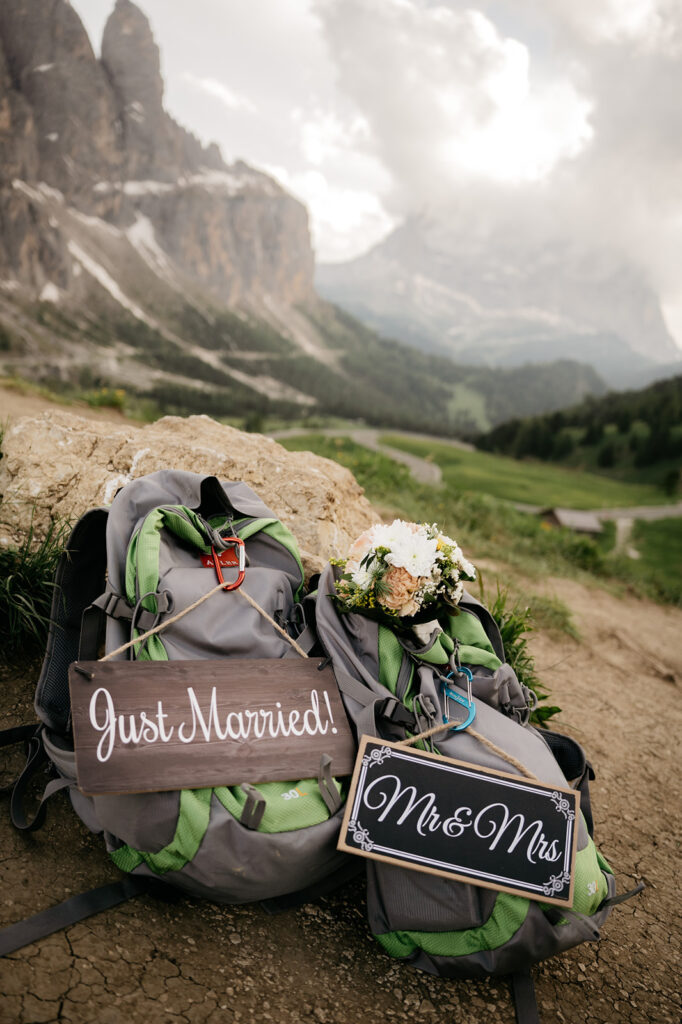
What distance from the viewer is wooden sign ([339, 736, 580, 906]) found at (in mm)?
2096

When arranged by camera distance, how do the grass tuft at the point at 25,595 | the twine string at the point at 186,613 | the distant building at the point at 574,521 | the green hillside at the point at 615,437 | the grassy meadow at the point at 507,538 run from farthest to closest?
the green hillside at the point at 615,437 < the distant building at the point at 574,521 < the grassy meadow at the point at 507,538 < the grass tuft at the point at 25,595 < the twine string at the point at 186,613

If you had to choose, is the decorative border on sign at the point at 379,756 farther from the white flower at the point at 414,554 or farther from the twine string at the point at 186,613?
the white flower at the point at 414,554

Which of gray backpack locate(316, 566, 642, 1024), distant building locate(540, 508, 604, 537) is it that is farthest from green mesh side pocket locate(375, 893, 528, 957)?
distant building locate(540, 508, 604, 537)

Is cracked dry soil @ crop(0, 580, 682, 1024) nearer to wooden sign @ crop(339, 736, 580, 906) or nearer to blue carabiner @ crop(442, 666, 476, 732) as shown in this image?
wooden sign @ crop(339, 736, 580, 906)

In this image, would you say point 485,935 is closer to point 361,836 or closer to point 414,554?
point 361,836

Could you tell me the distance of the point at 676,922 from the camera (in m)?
2.85

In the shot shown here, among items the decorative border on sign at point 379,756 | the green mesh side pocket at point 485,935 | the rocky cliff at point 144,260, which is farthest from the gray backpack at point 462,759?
the rocky cliff at point 144,260

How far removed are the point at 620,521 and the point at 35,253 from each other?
94.1m

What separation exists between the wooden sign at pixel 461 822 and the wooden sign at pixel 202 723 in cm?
17

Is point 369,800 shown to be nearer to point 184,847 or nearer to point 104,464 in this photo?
point 184,847

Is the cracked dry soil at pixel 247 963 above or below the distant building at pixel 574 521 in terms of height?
above

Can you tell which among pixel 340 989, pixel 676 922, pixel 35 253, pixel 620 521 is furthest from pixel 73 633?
pixel 35 253

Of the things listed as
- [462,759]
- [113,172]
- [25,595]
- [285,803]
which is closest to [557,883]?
[462,759]

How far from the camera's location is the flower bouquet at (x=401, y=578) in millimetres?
2398
